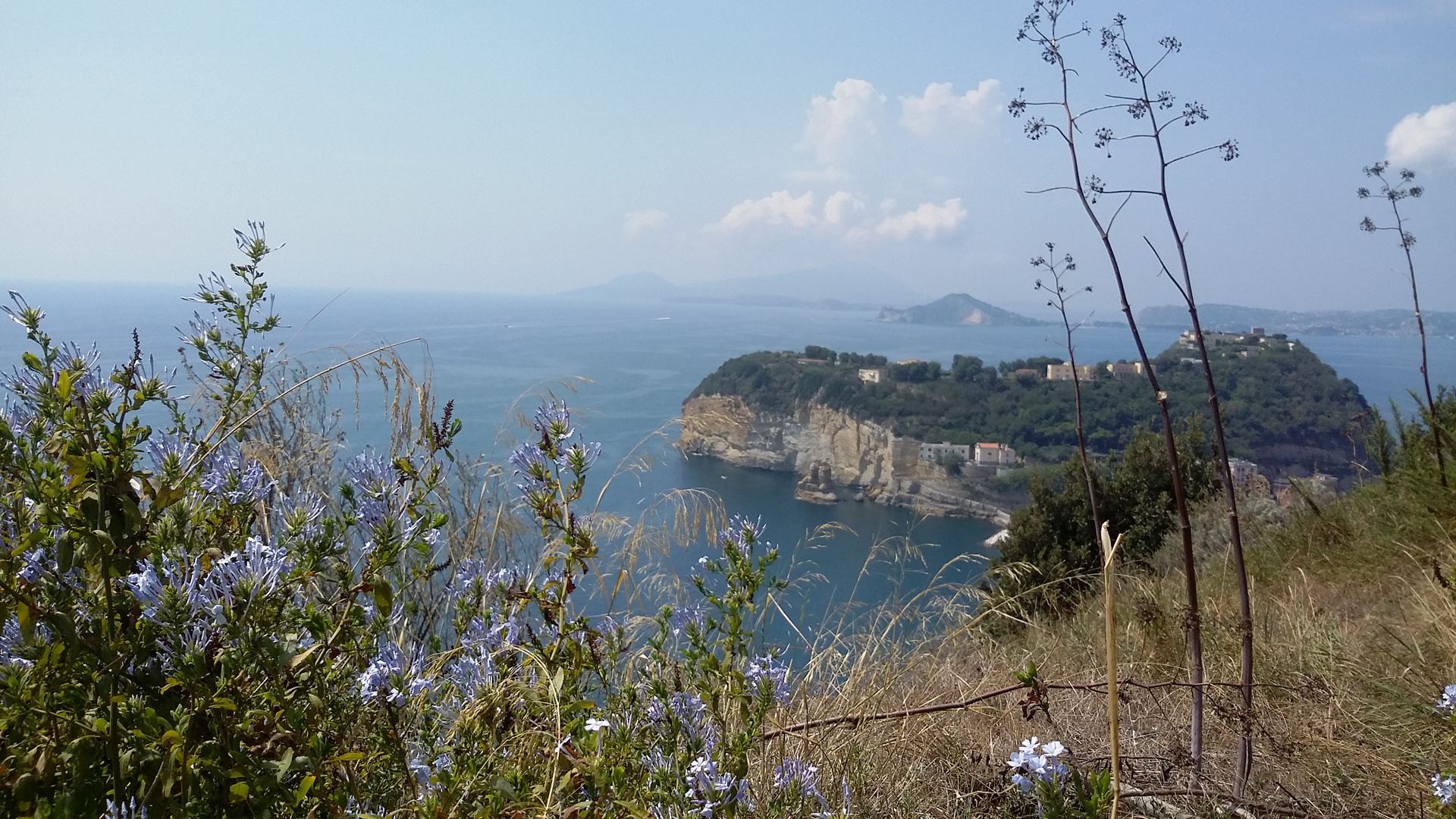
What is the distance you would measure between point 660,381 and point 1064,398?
12.8 metres

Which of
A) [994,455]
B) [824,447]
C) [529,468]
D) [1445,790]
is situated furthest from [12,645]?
[824,447]

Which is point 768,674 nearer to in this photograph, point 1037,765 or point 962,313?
point 1037,765

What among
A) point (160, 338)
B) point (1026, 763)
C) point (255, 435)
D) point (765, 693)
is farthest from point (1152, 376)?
point (160, 338)

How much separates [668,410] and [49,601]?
17.1 m

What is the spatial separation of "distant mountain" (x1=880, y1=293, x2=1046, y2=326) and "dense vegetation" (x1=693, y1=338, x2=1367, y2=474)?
23987 mm

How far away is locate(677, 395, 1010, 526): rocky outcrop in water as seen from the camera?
14609 mm

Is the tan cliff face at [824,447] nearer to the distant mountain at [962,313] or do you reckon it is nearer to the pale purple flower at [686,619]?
the pale purple flower at [686,619]

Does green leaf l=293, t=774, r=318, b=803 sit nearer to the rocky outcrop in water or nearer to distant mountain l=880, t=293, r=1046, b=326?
the rocky outcrop in water

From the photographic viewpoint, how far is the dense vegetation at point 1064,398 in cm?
927

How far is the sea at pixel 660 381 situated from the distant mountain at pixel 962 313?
1.16 meters

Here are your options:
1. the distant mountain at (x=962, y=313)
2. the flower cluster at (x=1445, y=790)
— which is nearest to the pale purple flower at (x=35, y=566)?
the flower cluster at (x=1445, y=790)

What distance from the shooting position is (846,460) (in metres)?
17.2

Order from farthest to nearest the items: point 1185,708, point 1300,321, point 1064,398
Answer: point 1300,321, point 1064,398, point 1185,708

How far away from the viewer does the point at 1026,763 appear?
1021 mm
